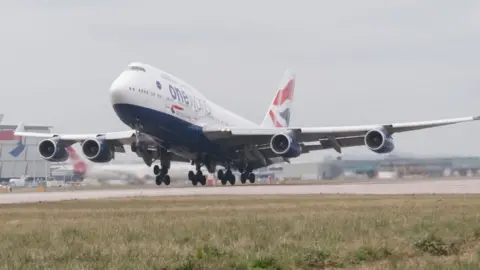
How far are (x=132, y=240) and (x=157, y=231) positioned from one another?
1.63 metres

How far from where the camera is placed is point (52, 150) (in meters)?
58.5

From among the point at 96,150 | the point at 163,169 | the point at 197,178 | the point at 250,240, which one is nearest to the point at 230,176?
the point at 197,178

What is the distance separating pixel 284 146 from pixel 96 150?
13.2 m

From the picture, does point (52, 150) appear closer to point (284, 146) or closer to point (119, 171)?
point (119, 171)

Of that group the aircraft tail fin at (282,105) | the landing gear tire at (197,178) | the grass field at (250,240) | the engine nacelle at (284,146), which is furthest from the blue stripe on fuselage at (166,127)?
the grass field at (250,240)

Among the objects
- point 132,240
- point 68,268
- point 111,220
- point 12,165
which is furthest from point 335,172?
point 12,165

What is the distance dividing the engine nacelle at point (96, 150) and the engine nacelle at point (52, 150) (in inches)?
85.1

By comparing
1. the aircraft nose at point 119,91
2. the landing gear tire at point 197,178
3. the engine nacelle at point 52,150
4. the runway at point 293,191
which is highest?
the aircraft nose at point 119,91

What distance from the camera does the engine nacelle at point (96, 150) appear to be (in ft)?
186

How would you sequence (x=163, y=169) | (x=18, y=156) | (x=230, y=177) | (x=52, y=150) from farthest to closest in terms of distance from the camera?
(x=18, y=156)
(x=230, y=177)
(x=52, y=150)
(x=163, y=169)

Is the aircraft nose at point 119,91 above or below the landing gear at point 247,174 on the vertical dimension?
above

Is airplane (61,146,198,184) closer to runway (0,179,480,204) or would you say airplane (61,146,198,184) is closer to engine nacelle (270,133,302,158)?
engine nacelle (270,133,302,158)

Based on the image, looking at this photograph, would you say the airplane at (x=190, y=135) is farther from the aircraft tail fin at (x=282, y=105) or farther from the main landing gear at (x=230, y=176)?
the aircraft tail fin at (x=282, y=105)

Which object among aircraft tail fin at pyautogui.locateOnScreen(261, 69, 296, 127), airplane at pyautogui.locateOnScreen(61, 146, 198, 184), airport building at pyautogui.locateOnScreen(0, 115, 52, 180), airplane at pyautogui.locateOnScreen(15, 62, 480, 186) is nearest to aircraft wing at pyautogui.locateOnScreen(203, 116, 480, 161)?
airplane at pyautogui.locateOnScreen(15, 62, 480, 186)
